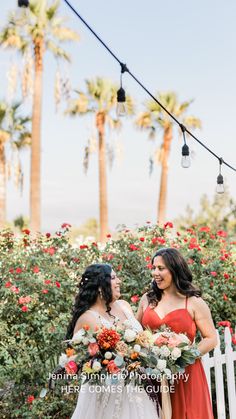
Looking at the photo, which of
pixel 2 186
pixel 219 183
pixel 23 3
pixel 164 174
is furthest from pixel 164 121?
pixel 23 3

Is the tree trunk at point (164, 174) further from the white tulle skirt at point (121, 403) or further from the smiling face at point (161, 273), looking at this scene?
the white tulle skirt at point (121, 403)

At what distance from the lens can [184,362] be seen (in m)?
3.88

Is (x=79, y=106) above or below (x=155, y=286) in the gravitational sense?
above

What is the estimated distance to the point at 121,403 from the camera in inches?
158

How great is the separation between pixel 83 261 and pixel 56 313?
2.82ft

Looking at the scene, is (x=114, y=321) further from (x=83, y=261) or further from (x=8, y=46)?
(x=8, y=46)

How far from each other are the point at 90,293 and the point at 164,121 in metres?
25.9

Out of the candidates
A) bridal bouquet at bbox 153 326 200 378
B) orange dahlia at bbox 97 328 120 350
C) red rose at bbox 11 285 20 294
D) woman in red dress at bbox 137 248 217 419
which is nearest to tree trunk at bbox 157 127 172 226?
red rose at bbox 11 285 20 294

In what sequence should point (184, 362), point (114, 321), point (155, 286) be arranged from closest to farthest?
point (184, 362) < point (114, 321) < point (155, 286)

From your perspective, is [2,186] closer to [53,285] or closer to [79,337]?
[53,285]

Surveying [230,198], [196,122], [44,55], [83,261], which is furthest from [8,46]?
[83,261]

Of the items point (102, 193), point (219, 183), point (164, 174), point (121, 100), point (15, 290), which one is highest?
point (164, 174)

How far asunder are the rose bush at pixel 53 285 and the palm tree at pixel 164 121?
20458mm

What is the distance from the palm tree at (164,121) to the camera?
95.4 feet
